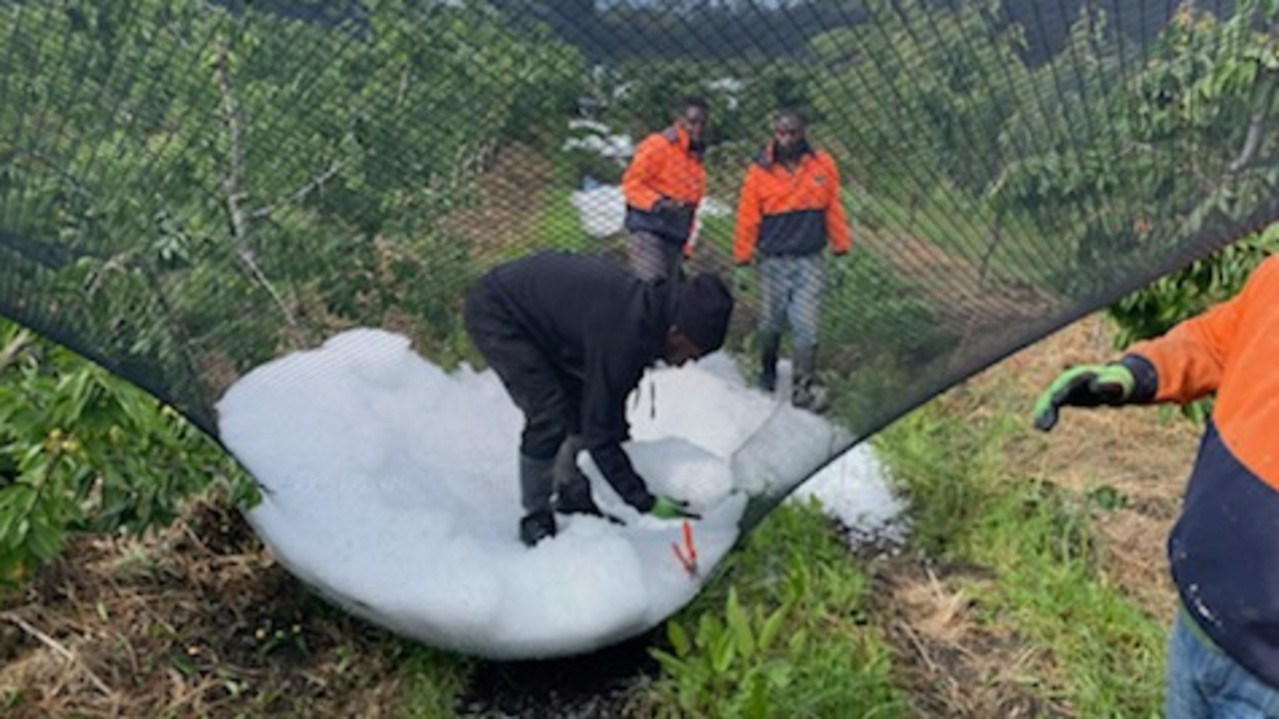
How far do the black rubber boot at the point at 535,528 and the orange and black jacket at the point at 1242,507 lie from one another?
114 centimetres

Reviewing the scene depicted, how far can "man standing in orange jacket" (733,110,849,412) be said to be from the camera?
194 cm

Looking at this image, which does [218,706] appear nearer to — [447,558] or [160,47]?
[447,558]

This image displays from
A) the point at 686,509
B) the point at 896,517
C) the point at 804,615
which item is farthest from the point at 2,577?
the point at 896,517

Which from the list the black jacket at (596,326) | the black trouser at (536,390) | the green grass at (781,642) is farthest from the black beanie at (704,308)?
the green grass at (781,642)

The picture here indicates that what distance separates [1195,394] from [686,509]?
Answer: 100 cm

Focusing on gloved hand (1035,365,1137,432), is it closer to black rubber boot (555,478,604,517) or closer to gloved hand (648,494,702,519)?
gloved hand (648,494,702,519)

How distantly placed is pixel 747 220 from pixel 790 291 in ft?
0.60

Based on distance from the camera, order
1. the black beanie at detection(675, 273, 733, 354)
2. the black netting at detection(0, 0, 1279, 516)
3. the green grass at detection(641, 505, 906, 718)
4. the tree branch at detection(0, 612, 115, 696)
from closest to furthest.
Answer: the black netting at detection(0, 0, 1279, 516), the black beanie at detection(675, 273, 733, 354), the green grass at detection(641, 505, 906, 718), the tree branch at detection(0, 612, 115, 696)

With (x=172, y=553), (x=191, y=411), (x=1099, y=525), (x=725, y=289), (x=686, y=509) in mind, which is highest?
(x=725, y=289)

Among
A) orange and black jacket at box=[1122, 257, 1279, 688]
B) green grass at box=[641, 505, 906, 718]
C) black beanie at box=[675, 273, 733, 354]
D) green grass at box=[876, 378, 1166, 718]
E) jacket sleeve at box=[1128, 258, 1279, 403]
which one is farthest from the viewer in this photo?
green grass at box=[876, 378, 1166, 718]

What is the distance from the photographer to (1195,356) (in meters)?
1.84

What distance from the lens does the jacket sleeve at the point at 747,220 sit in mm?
1972

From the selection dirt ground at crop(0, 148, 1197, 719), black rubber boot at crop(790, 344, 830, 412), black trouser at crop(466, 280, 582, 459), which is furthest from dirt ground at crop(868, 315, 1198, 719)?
black trouser at crop(466, 280, 582, 459)

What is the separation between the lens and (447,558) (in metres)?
2.42
